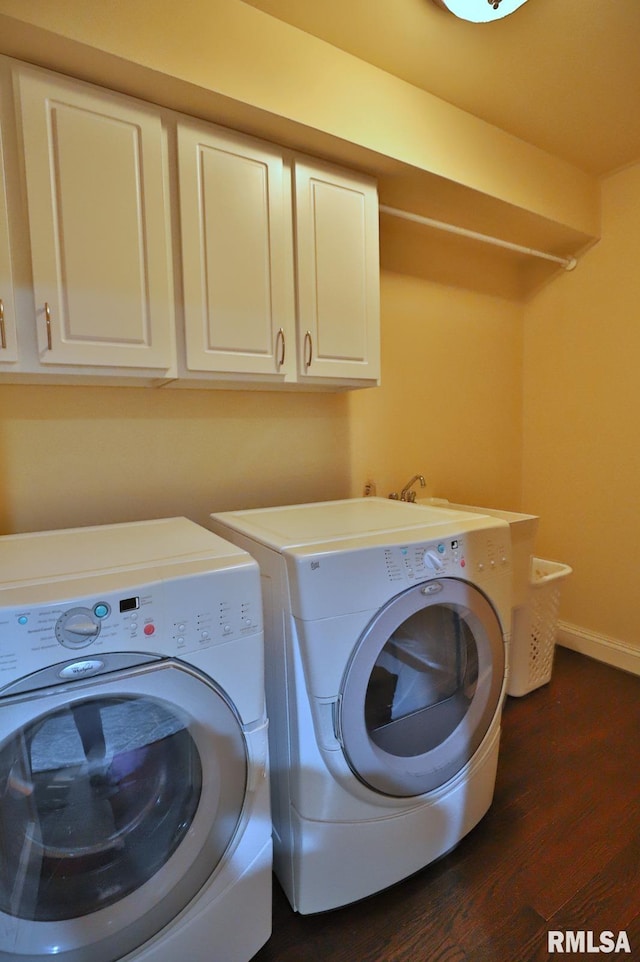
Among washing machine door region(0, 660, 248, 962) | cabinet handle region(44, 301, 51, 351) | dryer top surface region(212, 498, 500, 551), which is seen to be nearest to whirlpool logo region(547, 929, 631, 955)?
washing machine door region(0, 660, 248, 962)

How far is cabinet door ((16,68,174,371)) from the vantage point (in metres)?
1.22

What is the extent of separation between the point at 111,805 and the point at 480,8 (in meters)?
2.22

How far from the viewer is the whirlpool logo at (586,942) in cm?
115

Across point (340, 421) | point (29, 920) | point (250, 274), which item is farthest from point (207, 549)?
point (340, 421)

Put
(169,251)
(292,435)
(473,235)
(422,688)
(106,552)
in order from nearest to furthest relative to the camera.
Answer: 1. (106,552)
2. (422,688)
3. (169,251)
4. (292,435)
5. (473,235)

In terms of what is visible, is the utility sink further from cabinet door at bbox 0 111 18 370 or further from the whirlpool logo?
cabinet door at bbox 0 111 18 370

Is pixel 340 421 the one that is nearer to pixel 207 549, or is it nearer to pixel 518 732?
pixel 207 549

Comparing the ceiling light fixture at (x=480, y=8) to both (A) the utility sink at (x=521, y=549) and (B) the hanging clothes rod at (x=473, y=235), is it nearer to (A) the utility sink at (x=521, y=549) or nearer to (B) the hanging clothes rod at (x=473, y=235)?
(B) the hanging clothes rod at (x=473, y=235)

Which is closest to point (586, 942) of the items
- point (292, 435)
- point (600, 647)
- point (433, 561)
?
point (433, 561)

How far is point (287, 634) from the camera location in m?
1.14

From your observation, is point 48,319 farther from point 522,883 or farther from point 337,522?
point 522,883

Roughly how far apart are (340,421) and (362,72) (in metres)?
1.27

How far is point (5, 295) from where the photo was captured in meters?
1.21

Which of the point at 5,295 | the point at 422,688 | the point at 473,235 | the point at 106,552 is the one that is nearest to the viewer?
the point at 106,552
